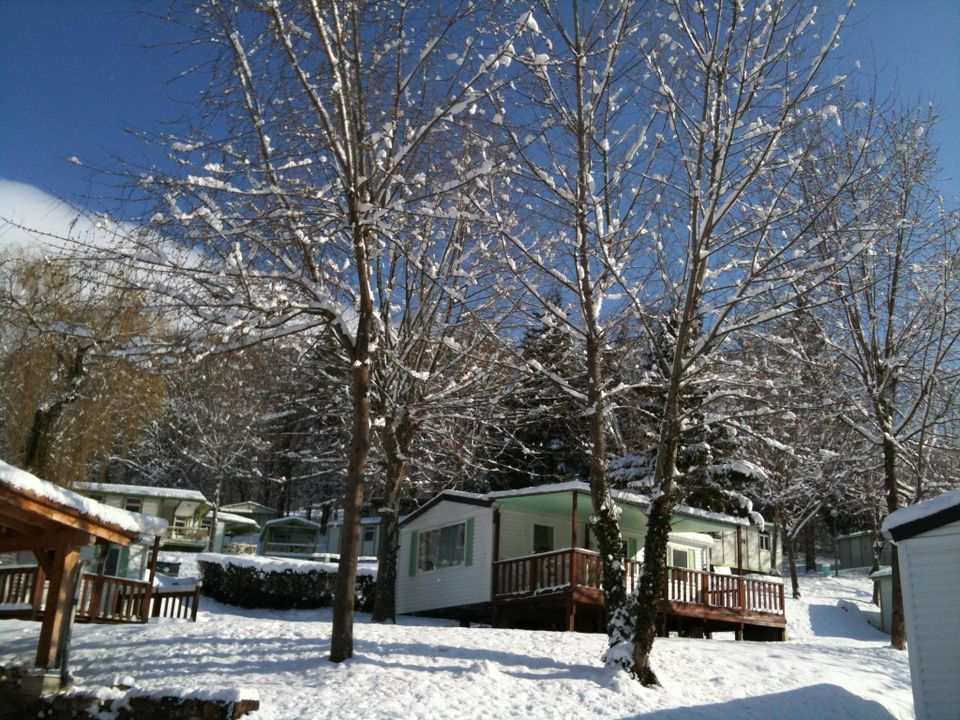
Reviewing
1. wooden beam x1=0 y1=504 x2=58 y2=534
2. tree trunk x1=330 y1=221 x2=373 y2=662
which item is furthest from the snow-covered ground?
wooden beam x1=0 y1=504 x2=58 y2=534

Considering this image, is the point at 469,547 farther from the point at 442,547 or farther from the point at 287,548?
the point at 287,548

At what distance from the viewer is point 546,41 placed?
36.9 ft

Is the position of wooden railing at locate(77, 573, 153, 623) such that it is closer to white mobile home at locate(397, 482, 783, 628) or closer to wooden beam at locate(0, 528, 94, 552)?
wooden beam at locate(0, 528, 94, 552)

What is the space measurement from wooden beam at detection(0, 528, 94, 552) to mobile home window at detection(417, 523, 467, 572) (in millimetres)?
11601

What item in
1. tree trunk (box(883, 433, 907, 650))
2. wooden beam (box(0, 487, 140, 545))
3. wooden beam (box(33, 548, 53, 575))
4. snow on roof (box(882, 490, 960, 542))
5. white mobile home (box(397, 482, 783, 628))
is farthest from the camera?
white mobile home (box(397, 482, 783, 628))

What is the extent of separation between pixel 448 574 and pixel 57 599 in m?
12.0

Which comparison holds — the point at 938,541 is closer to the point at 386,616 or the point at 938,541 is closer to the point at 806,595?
the point at 386,616

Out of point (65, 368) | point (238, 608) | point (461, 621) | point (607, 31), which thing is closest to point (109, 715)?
point (65, 368)

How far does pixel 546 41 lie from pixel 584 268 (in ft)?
10.4

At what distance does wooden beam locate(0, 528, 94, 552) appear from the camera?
32.6 ft

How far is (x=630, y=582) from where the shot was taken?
18969 millimetres

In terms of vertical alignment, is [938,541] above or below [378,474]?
below

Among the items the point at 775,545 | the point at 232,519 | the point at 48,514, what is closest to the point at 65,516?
the point at 48,514

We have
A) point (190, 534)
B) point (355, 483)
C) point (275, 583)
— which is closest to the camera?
point (355, 483)
